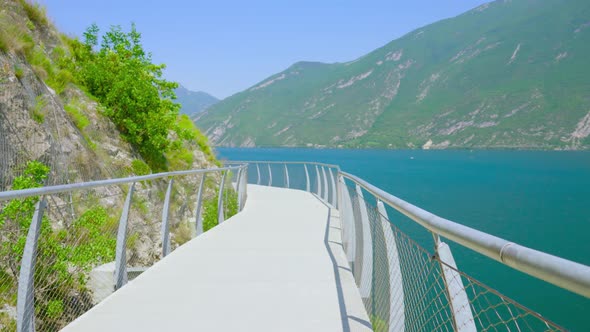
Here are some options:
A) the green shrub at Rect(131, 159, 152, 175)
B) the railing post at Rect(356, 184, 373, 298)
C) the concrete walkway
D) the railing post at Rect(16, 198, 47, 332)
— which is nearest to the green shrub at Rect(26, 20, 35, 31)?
the green shrub at Rect(131, 159, 152, 175)

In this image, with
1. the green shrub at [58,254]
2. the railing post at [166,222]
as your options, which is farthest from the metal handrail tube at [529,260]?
the railing post at [166,222]

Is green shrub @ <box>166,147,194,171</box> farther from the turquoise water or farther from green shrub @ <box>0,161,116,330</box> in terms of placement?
green shrub @ <box>0,161,116,330</box>

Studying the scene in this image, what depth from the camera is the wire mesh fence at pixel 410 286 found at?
1.89m

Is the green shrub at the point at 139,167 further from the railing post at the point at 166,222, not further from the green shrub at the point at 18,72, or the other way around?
the railing post at the point at 166,222

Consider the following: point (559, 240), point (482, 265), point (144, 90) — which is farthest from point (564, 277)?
point (559, 240)

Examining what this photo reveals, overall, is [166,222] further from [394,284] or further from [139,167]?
[139,167]

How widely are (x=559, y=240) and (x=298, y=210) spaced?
31.8 meters

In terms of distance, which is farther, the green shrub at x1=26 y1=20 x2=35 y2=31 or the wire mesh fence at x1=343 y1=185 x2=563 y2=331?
the green shrub at x1=26 y1=20 x2=35 y2=31

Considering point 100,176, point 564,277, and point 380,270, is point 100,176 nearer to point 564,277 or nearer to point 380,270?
A: point 380,270

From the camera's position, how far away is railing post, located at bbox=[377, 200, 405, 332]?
328cm

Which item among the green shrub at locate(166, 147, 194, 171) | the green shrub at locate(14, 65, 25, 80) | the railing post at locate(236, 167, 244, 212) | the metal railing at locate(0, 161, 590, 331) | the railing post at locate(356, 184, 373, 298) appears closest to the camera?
the metal railing at locate(0, 161, 590, 331)

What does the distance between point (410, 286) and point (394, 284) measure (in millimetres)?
110

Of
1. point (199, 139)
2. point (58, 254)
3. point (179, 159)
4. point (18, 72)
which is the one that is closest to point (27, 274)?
point (58, 254)

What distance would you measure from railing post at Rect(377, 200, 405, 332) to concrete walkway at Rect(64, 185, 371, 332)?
1.74 feet
